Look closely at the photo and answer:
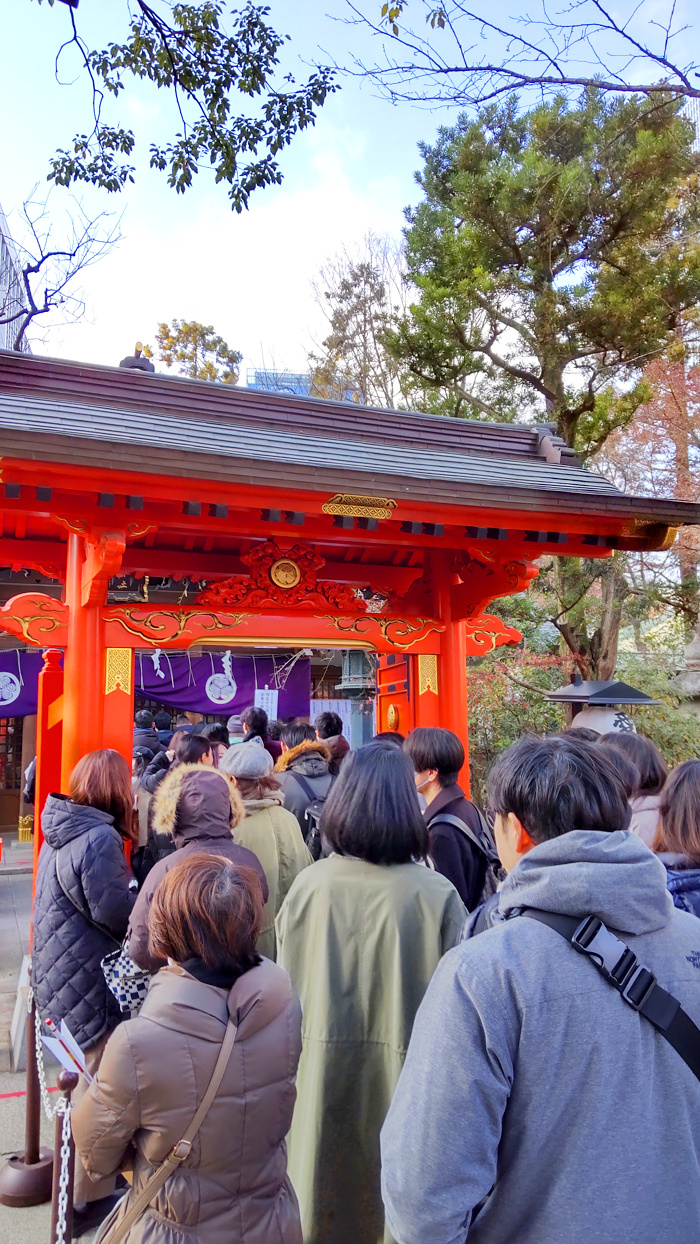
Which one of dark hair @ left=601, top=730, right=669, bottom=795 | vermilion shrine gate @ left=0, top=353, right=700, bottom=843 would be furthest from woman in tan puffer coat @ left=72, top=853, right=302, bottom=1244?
vermilion shrine gate @ left=0, top=353, right=700, bottom=843

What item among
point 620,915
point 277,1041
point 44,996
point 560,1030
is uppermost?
point 620,915

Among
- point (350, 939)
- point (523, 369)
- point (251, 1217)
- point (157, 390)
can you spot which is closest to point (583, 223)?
point (523, 369)

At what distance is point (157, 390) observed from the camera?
5535 mm

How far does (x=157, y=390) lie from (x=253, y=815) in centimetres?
Result: 333

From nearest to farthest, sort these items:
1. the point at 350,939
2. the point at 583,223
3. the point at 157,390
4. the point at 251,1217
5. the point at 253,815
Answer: the point at 251,1217, the point at 350,939, the point at 253,815, the point at 157,390, the point at 583,223

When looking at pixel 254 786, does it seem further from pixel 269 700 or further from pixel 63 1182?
pixel 269 700

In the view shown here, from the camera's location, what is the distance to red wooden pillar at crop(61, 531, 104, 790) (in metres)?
4.62

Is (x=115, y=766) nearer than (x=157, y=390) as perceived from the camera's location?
Yes

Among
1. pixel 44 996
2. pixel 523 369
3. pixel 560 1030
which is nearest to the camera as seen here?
pixel 560 1030

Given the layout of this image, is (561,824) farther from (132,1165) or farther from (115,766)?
(115,766)

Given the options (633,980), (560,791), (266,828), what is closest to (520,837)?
(560,791)

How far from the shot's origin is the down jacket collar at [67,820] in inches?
126

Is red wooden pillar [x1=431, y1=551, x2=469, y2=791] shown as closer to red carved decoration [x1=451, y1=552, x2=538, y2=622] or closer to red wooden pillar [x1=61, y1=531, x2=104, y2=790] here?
red carved decoration [x1=451, y1=552, x2=538, y2=622]

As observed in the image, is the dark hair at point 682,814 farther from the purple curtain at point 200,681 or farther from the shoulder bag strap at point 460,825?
the purple curtain at point 200,681
